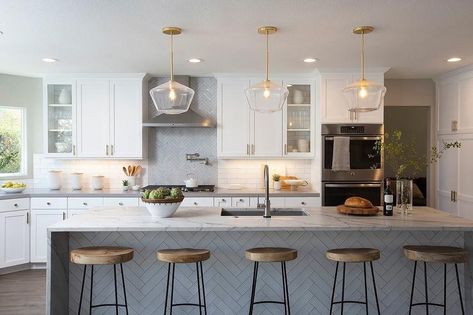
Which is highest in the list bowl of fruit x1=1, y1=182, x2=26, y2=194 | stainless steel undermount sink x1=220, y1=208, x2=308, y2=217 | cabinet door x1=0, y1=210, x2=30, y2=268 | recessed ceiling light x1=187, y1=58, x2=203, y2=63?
recessed ceiling light x1=187, y1=58, x2=203, y2=63

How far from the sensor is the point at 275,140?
18.9 feet

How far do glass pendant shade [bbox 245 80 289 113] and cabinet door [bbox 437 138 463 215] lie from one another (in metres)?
3.19

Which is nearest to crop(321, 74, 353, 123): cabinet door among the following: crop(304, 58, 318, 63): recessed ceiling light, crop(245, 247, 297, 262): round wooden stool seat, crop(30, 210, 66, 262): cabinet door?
crop(304, 58, 318, 63): recessed ceiling light

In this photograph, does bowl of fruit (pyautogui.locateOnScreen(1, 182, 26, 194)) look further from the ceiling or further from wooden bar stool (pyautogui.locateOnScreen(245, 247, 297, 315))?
wooden bar stool (pyautogui.locateOnScreen(245, 247, 297, 315))

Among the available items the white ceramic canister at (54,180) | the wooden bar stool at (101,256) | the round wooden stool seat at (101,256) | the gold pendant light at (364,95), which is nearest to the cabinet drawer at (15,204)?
the white ceramic canister at (54,180)

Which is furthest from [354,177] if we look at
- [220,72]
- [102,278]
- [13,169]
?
[13,169]

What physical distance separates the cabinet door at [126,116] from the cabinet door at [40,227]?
1.06 metres

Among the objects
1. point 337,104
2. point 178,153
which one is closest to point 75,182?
point 178,153

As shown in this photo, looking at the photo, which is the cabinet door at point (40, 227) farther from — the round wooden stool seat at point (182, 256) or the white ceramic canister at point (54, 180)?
the round wooden stool seat at point (182, 256)

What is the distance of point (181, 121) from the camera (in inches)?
223

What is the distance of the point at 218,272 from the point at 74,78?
3570 millimetres

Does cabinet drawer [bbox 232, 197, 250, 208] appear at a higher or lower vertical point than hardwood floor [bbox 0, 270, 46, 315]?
higher

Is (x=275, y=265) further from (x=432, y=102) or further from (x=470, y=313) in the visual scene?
(x=432, y=102)

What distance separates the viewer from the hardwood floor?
413 cm
